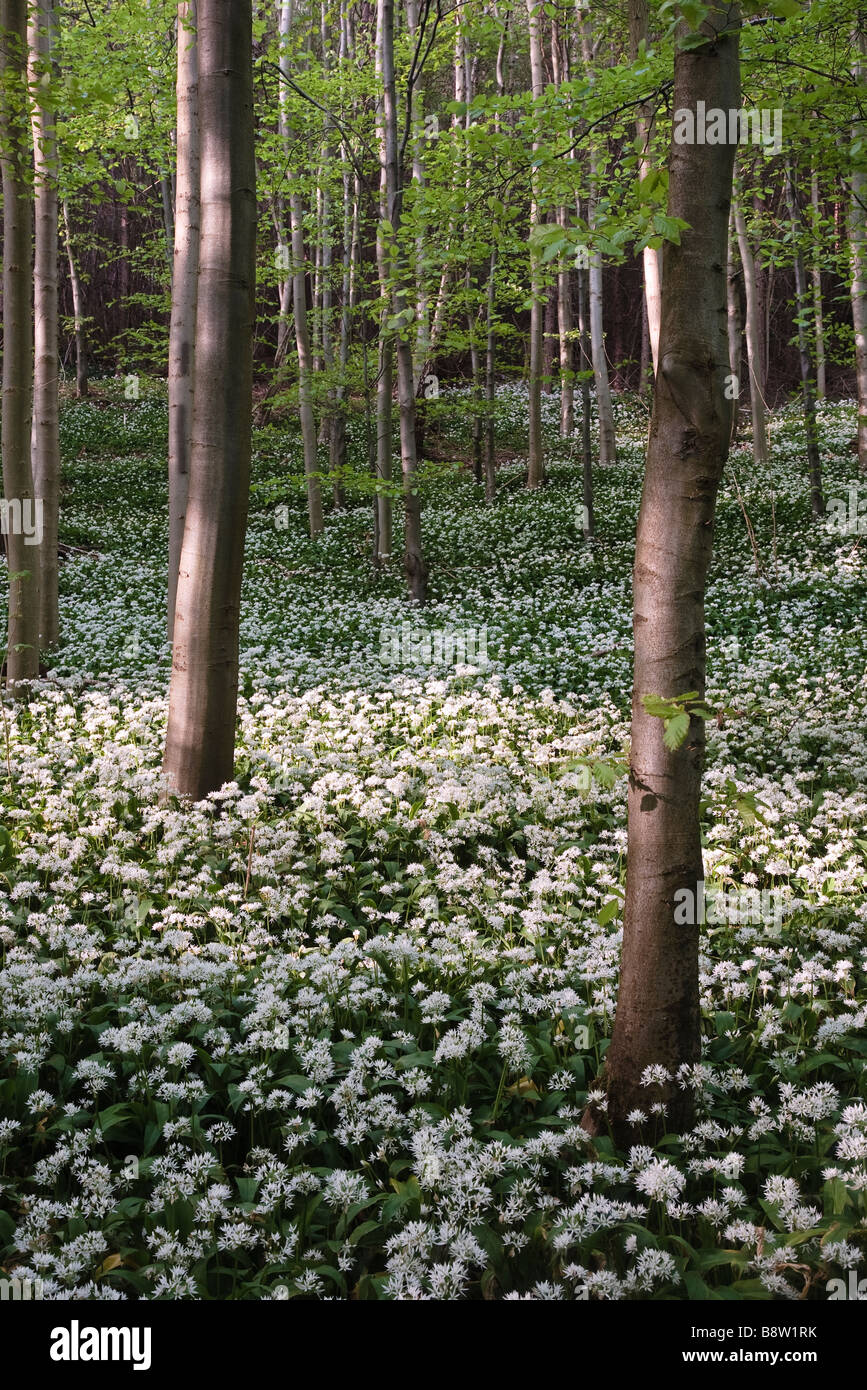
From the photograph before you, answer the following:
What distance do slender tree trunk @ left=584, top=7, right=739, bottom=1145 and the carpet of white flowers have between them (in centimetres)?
19

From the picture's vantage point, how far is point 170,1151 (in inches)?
125

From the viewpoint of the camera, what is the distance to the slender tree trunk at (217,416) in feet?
19.0

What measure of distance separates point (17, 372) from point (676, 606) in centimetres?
786

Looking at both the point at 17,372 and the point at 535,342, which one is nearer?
the point at 17,372

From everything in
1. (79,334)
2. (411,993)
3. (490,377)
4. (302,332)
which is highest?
(79,334)

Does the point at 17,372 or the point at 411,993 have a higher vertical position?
the point at 17,372

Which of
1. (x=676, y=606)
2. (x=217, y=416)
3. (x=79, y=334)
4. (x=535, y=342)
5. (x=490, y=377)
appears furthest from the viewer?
(x=79, y=334)

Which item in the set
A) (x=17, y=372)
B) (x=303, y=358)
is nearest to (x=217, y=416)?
(x=17, y=372)

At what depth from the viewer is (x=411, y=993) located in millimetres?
4418

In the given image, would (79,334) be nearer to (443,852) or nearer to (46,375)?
(46,375)

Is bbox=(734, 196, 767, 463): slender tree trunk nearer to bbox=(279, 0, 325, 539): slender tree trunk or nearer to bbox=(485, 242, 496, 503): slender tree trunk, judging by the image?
bbox=(485, 242, 496, 503): slender tree trunk

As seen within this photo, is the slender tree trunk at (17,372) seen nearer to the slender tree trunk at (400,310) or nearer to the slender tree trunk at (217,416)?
the slender tree trunk at (217,416)

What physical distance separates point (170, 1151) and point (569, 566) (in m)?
12.4

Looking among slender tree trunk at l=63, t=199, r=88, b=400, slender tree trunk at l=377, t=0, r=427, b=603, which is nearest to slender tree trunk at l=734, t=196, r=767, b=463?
slender tree trunk at l=377, t=0, r=427, b=603
